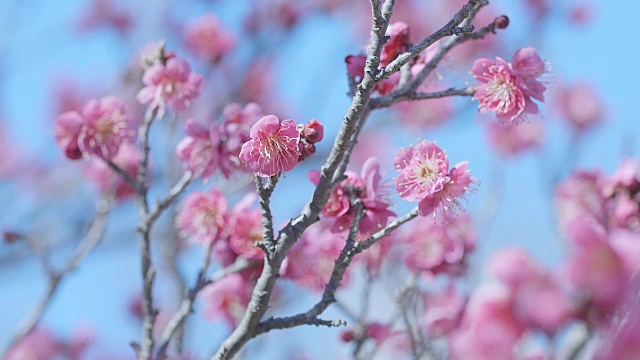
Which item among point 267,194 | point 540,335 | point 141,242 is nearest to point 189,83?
point 141,242

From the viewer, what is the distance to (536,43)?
441cm

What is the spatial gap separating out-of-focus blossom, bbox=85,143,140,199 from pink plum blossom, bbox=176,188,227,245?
0.35 m

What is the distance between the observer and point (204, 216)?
7.51ft

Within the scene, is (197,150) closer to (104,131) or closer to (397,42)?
(104,131)

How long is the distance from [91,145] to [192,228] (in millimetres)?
385

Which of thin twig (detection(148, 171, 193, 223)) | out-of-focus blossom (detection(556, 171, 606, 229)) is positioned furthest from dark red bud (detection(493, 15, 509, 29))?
out-of-focus blossom (detection(556, 171, 606, 229))

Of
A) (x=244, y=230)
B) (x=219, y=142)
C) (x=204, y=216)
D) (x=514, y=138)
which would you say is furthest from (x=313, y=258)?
(x=514, y=138)

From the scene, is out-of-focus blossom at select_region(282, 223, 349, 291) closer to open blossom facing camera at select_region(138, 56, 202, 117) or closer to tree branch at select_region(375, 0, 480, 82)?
open blossom facing camera at select_region(138, 56, 202, 117)

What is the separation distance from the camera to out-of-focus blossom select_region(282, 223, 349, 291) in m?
2.19

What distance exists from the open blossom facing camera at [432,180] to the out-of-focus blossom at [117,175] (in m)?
1.08

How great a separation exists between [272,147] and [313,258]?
651 mm

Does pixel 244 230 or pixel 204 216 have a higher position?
pixel 204 216

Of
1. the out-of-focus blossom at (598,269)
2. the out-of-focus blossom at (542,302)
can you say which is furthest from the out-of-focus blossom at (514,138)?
the out-of-focus blossom at (598,269)

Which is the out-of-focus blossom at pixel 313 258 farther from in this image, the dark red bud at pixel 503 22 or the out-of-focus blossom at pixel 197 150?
the dark red bud at pixel 503 22
